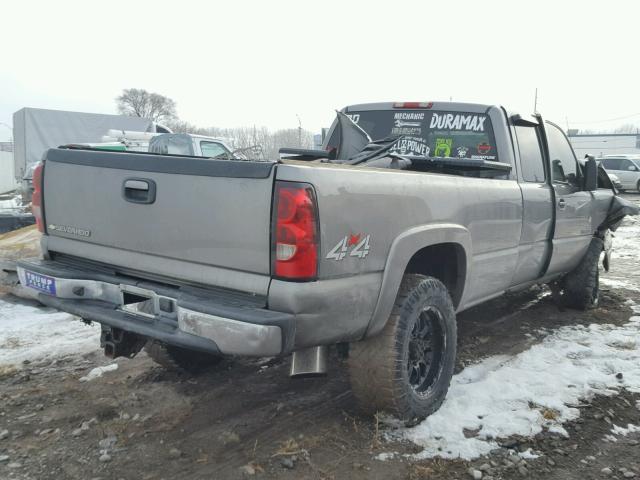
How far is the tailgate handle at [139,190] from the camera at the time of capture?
2633 millimetres

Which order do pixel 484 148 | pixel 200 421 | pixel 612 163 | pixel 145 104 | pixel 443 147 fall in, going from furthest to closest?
pixel 145 104 < pixel 612 163 < pixel 443 147 < pixel 484 148 < pixel 200 421

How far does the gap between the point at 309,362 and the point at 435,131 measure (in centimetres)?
259

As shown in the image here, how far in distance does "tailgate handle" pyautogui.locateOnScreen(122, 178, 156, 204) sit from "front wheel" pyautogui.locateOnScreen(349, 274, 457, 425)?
4.41ft

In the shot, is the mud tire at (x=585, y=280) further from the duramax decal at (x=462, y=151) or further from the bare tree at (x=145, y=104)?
the bare tree at (x=145, y=104)

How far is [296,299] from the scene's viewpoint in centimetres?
230

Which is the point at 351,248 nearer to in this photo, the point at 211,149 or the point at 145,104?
the point at 211,149

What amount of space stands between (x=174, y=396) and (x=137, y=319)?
1105 millimetres

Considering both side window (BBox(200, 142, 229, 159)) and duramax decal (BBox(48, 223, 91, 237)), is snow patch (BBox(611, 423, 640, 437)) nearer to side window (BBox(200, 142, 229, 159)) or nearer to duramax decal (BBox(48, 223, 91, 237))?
duramax decal (BBox(48, 223, 91, 237))

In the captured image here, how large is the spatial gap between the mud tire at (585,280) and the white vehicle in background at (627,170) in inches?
791

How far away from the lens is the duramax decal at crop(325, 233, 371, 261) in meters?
2.41

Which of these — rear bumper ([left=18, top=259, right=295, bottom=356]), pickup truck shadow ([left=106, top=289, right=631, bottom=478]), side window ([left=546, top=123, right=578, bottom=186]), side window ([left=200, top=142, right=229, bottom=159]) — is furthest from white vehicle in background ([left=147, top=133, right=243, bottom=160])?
rear bumper ([left=18, top=259, right=295, bottom=356])

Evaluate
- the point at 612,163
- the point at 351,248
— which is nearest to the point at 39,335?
the point at 351,248

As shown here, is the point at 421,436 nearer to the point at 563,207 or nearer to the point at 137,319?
the point at 137,319

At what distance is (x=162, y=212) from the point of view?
2617 millimetres
